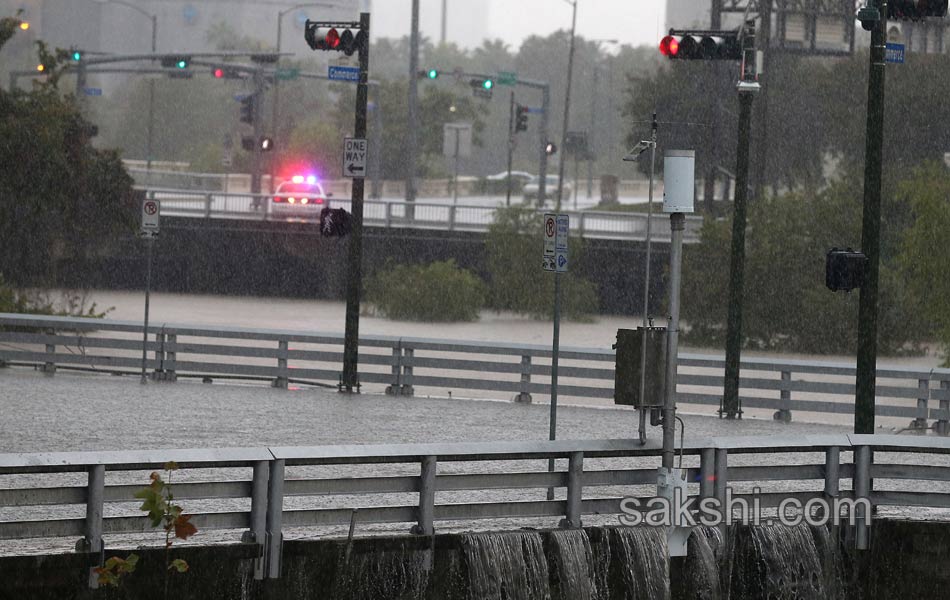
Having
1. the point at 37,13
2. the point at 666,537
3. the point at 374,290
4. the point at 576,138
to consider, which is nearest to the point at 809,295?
the point at 374,290

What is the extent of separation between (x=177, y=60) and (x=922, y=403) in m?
39.4

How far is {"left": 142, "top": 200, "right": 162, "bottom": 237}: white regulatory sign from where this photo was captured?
25.4 meters

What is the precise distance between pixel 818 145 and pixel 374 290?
27330 mm

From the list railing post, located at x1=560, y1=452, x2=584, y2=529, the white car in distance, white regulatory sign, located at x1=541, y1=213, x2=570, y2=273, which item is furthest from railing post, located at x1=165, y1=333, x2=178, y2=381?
the white car in distance

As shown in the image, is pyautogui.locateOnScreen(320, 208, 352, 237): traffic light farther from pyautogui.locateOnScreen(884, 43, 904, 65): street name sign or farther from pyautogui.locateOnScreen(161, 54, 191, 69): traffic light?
pyautogui.locateOnScreen(161, 54, 191, 69): traffic light

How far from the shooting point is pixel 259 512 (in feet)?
36.3

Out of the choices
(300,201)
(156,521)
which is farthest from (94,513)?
(300,201)

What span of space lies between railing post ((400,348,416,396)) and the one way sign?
2.97 meters

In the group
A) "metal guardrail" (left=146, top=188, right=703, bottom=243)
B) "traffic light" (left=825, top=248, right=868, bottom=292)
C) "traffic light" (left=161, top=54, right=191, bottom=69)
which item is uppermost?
"traffic light" (left=161, top=54, right=191, bottom=69)

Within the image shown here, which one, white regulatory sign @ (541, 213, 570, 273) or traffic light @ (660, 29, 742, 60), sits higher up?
traffic light @ (660, 29, 742, 60)

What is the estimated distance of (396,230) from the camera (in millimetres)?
51969

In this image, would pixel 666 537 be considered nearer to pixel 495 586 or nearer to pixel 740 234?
pixel 495 586

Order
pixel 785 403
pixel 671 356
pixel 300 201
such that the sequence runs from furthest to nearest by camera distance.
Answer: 1. pixel 300 201
2. pixel 785 403
3. pixel 671 356

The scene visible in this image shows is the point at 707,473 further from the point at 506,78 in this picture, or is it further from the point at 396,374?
the point at 506,78
